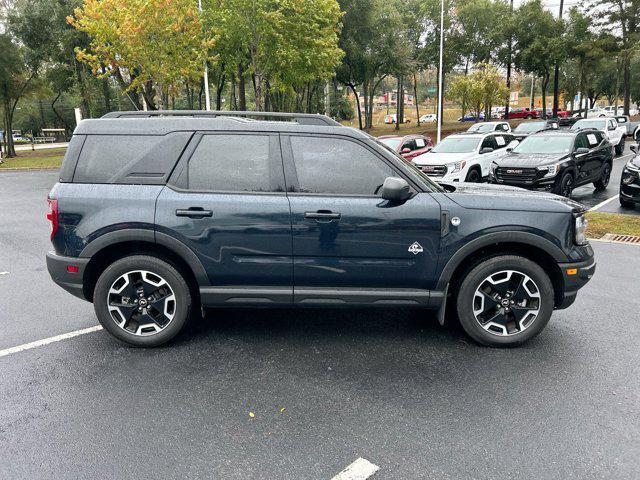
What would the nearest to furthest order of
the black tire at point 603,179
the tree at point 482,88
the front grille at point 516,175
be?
the front grille at point 516,175 < the black tire at point 603,179 < the tree at point 482,88

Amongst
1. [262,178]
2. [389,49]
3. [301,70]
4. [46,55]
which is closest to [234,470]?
[262,178]

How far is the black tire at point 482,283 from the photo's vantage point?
397 centimetres

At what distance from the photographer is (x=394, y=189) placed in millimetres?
3723

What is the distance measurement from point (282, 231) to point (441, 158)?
10.4m

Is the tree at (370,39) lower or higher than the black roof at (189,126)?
higher

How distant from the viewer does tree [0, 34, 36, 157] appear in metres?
32.9

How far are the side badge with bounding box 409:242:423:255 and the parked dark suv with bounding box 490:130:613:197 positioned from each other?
28.3ft

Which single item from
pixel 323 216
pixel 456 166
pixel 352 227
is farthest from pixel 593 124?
pixel 323 216

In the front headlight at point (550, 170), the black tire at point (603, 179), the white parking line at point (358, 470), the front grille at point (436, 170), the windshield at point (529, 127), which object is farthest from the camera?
the windshield at point (529, 127)

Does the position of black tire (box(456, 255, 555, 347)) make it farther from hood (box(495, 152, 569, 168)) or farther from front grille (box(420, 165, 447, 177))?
front grille (box(420, 165, 447, 177))

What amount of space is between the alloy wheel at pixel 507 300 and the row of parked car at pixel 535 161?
6.99 metres

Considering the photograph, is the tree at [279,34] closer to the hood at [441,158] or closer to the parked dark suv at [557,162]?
the hood at [441,158]

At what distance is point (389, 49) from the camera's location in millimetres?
36844

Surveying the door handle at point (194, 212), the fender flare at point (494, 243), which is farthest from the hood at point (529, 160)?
the door handle at point (194, 212)
